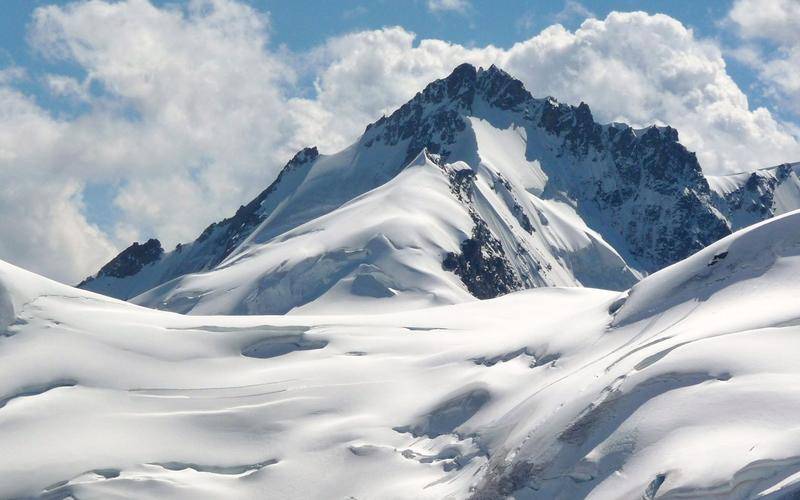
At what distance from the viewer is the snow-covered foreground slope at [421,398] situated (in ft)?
184

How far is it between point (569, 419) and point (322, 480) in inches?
589

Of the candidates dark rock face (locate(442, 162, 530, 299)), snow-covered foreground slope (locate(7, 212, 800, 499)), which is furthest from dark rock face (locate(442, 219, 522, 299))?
snow-covered foreground slope (locate(7, 212, 800, 499))

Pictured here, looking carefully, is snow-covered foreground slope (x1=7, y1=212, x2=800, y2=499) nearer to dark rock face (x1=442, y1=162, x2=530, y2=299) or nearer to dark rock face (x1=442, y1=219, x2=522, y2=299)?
dark rock face (x1=442, y1=162, x2=530, y2=299)

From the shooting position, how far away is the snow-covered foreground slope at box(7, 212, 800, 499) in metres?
56.1

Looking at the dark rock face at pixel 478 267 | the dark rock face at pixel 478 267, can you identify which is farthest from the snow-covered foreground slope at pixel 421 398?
the dark rock face at pixel 478 267

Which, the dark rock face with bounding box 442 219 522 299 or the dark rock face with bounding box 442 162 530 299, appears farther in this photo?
the dark rock face with bounding box 442 219 522 299

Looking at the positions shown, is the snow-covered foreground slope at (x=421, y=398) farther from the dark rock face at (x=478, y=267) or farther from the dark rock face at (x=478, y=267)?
the dark rock face at (x=478, y=267)

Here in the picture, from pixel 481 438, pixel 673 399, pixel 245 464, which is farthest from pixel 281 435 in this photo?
pixel 673 399

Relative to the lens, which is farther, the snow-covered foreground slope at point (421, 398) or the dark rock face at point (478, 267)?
the dark rock face at point (478, 267)

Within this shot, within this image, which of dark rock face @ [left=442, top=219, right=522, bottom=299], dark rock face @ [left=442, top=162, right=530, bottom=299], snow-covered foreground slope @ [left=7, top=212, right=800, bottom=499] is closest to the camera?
snow-covered foreground slope @ [left=7, top=212, right=800, bottom=499]

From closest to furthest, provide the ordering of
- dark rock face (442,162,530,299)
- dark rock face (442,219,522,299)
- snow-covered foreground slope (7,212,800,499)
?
snow-covered foreground slope (7,212,800,499) → dark rock face (442,162,530,299) → dark rock face (442,219,522,299)

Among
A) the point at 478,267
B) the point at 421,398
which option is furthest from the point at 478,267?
the point at 421,398

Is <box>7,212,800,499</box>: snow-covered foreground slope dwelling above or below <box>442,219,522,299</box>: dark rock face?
below

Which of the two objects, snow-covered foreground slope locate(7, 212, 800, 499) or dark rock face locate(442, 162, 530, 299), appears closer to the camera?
snow-covered foreground slope locate(7, 212, 800, 499)
